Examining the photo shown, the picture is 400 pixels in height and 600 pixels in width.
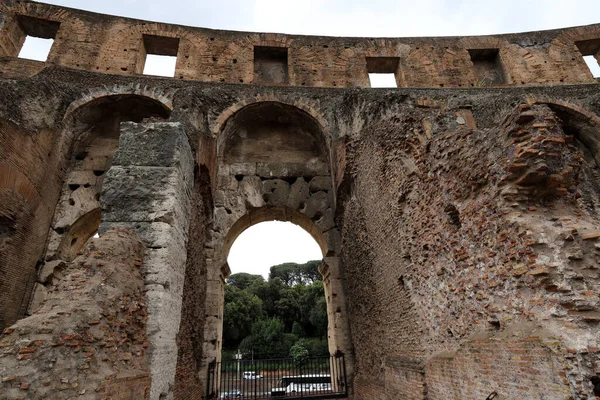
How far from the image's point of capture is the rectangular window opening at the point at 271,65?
1085 centimetres

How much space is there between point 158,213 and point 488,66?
12130mm

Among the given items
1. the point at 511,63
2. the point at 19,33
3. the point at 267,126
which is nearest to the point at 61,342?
the point at 267,126

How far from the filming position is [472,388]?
328 centimetres

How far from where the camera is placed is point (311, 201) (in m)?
8.45

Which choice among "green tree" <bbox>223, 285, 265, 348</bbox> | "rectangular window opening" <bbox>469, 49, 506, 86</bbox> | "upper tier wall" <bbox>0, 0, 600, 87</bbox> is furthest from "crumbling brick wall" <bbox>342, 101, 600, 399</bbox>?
"green tree" <bbox>223, 285, 265, 348</bbox>

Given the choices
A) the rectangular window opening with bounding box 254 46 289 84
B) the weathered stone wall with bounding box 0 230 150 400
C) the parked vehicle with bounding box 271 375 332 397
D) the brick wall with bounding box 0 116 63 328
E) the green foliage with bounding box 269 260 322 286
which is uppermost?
the green foliage with bounding box 269 260 322 286

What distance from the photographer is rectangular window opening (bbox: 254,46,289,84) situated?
10852mm

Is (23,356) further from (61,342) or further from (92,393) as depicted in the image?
(92,393)

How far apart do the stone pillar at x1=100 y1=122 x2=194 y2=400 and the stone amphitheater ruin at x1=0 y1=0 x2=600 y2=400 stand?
26 mm

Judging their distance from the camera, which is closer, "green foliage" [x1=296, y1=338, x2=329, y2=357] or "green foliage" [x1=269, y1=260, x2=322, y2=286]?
"green foliage" [x1=296, y1=338, x2=329, y2=357]

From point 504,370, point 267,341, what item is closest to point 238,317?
point 267,341

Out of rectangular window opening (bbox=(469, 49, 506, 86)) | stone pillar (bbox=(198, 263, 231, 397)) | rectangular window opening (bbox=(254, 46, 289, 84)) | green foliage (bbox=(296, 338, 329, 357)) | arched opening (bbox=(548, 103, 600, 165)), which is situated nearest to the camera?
stone pillar (bbox=(198, 263, 231, 397))

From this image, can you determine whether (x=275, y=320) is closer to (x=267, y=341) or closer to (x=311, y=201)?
(x=267, y=341)

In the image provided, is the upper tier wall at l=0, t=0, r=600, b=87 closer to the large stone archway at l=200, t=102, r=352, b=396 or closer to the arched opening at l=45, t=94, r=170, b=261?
the arched opening at l=45, t=94, r=170, b=261
